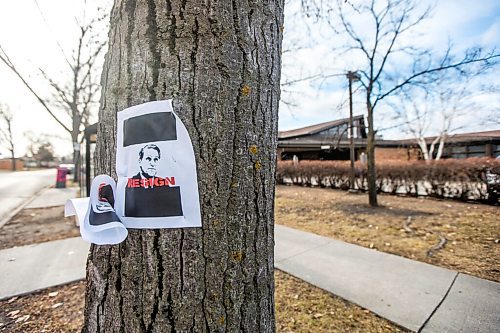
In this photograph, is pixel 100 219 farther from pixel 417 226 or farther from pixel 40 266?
pixel 417 226

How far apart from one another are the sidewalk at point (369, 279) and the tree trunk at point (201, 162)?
2.10m

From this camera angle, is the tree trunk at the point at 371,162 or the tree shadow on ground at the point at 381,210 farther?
the tree trunk at the point at 371,162

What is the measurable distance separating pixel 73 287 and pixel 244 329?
2929mm

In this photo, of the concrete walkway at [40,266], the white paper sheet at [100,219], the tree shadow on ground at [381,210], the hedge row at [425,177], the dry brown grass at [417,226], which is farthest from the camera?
the hedge row at [425,177]

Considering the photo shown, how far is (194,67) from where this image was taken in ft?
3.07

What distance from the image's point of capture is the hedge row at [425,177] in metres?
7.84

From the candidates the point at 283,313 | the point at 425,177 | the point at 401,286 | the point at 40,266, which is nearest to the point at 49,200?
the point at 40,266

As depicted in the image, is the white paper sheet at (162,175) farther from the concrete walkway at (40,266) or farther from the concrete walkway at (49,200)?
the concrete walkway at (49,200)

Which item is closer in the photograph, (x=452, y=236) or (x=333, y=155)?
(x=452, y=236)

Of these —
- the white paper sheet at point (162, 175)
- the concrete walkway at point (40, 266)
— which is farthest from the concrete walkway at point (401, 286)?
the concrete walkway at point (40, 266)

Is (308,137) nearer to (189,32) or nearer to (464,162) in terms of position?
(464,162)

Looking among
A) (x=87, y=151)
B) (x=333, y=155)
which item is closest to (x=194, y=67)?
(x=87, y=151)

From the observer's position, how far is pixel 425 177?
916 centimetres

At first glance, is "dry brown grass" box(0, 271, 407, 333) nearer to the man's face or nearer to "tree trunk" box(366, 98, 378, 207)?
the man's face
